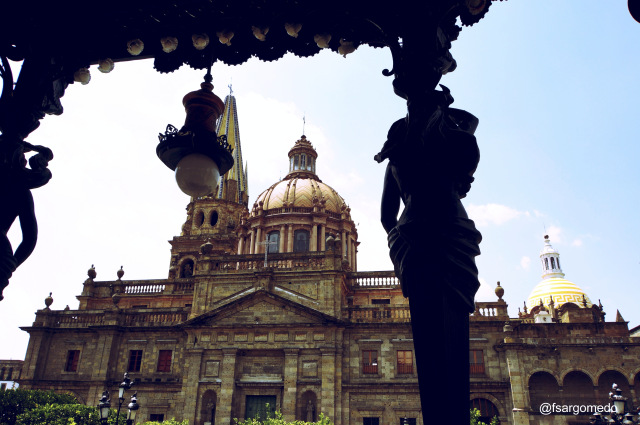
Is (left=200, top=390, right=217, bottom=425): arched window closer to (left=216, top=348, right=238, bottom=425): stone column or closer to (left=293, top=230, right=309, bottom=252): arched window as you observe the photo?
(left=216, top=348, right=238, bottom=425): stone column

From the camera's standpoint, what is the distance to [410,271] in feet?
9.95

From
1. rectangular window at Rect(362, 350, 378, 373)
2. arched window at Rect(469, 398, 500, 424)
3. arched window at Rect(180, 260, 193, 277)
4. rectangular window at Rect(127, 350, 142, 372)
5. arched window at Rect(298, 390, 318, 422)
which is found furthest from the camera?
arched window at Rect(180, 260, 193, 277)

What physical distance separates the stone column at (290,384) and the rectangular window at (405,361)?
19.9 feet

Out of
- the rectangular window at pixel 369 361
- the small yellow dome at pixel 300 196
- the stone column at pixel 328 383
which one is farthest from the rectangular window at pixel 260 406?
the small yellow dome at pixel 300 196

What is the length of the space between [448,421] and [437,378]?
231mm

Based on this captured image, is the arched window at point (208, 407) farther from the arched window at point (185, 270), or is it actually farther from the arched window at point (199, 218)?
the arched window at point (199, 218)

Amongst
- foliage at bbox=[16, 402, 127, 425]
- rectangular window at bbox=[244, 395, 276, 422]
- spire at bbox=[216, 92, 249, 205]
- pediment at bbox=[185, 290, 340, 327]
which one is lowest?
foliage at bbox=[16, 402, 127, 425]

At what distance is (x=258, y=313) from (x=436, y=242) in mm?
29001

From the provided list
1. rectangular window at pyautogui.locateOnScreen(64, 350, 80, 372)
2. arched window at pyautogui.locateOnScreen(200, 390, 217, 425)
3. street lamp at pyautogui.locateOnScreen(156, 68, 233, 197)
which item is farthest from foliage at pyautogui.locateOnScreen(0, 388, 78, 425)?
street lamp at pyautogui.locateOnScreen(156, 68, 233, 197)

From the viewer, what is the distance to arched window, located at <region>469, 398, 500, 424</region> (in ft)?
91.6

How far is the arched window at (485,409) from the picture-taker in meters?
27.9

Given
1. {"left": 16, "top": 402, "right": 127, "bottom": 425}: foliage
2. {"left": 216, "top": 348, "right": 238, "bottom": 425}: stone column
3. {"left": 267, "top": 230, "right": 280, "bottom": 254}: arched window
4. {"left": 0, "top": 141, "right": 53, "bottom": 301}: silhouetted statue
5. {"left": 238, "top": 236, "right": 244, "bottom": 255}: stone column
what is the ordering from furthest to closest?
{"left": 238, "top": 236, "right": 244, "bottom": 255}: stone column → {"left": 267, "top": 230, "right": 280, "bottom": 254}: arched window → {"left": 216, "top": 348, "right": 238, "bottom": 425}: stone column → {"left": 16, "top": 402, "right": 127, "bottom": 425}: foliage → {"left": 0, "top": 141, "right": 53, "bottom": 301}: silhouetted statue

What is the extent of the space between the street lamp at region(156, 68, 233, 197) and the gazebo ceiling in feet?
1.91

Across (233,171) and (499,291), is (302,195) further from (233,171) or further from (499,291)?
(499,291)
